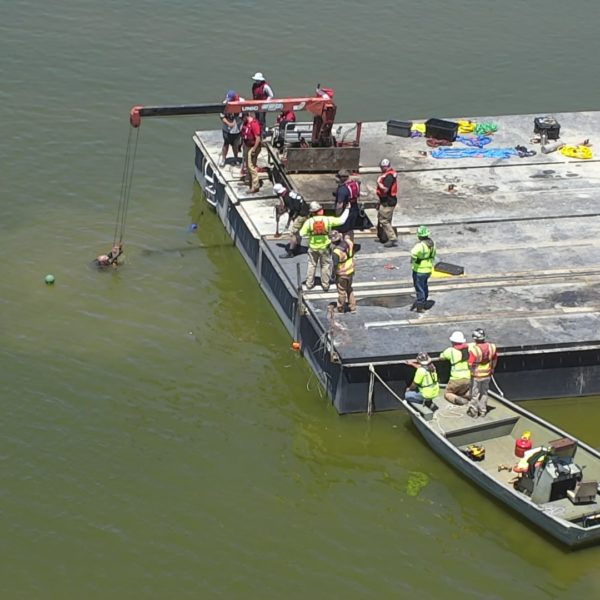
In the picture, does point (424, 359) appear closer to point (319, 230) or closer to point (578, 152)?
point (319, 230)

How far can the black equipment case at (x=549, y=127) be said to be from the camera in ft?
121

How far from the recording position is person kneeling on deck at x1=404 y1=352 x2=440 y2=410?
2606 centimetres

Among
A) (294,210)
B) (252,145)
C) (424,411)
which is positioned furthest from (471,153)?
(424,411)

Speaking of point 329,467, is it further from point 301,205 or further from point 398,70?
point 398,70

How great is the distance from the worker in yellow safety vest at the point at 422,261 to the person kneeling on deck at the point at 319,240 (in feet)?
6.08

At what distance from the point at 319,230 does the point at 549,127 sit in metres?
10.8

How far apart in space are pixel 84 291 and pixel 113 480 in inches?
283

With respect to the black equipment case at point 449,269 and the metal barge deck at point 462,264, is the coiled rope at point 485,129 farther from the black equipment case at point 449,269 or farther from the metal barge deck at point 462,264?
the black equipment case at point 449,269

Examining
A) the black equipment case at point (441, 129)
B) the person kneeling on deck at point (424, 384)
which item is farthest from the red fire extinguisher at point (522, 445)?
the black equipment case at point (441, 129)

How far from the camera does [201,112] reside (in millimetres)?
30609

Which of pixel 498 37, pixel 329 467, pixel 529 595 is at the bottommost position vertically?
pixel 529 595

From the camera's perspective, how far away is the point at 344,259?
27750mm

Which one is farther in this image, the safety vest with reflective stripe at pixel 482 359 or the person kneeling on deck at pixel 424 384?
the person kneeling on deck at pixel 424 384

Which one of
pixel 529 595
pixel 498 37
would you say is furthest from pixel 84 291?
pixel 498 37
